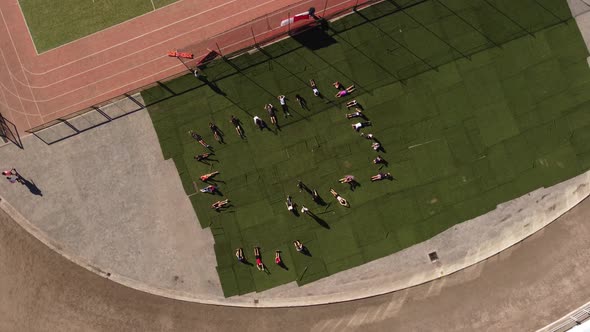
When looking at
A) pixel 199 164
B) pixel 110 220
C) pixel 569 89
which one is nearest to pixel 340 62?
pixel 199 164

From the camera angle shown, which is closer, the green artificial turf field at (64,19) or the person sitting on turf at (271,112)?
the person sitting on turf at (271,112)

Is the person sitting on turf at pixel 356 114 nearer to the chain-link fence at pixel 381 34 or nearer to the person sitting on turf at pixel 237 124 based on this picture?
the chain-link fence at pixel 381 34

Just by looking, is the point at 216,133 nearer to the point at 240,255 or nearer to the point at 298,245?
the point at 240,255

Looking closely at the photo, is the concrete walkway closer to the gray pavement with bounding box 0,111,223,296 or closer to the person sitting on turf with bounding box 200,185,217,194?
the gray pavement with bounding box 0,111,223,296

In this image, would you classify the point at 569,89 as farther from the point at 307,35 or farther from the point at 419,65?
the point at 307,35

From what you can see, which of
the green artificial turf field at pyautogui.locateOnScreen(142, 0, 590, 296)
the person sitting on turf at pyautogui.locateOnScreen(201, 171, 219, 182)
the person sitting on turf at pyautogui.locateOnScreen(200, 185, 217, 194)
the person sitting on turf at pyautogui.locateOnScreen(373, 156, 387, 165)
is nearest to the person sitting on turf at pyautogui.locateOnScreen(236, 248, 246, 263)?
the green artificial turf field at pyautogui.locateOnScreen(142, 0, 590, 296)

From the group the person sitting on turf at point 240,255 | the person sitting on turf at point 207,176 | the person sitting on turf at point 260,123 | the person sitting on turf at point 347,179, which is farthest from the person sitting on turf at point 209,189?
the person sitting on turf at point 347,179

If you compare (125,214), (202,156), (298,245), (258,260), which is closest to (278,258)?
(258,260)
